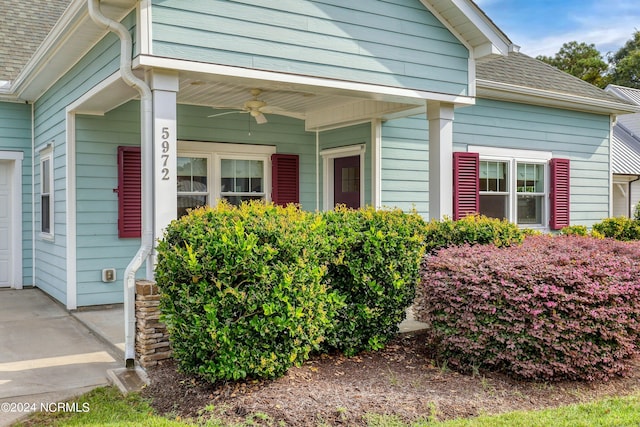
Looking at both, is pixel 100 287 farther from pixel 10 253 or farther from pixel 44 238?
pixel 10 253

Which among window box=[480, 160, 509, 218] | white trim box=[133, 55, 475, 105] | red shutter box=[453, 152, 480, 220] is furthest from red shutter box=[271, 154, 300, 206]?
window box=[480, 160, 509, 218]

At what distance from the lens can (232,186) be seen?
843 centimetres

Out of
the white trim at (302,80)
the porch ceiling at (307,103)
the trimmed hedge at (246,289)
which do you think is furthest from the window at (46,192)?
the trimmed hedge at (246,289)

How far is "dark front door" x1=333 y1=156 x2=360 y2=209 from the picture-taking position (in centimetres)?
853

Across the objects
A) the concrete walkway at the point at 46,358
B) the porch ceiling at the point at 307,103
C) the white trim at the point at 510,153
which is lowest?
the concrete walkway at the point at 46,358

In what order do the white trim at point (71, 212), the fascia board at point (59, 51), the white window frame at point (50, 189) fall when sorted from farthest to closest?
Result: the white window frame at point (50, 189), the white trim at point (71, 212), the fascia board at point (59, 51)

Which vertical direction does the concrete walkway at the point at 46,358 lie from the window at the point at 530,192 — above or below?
below

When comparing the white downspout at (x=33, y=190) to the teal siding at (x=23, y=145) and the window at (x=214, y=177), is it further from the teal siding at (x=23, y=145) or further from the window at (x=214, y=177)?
the window at (x=214, y=177)

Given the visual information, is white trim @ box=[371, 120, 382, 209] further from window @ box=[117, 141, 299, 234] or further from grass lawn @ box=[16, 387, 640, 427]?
grass lawn @ box=[16, 387, 640, 427]

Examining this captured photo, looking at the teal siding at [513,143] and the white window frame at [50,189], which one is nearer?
the white window frame at [50,189]

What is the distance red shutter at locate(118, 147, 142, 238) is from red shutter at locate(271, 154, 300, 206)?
6.74ft

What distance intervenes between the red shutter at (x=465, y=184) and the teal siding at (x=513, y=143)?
400 millimetres

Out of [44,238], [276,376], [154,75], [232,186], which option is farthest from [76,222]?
[276,376]

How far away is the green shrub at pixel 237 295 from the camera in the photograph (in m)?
3.85
